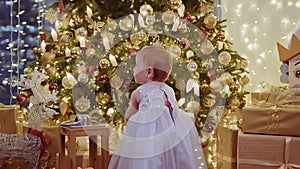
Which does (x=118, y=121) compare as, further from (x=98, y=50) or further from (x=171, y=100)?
(x=171, y=100)

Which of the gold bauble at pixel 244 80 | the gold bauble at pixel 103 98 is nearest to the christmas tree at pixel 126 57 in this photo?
the gold bauble at pixel 103 98

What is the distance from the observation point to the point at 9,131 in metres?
3.63

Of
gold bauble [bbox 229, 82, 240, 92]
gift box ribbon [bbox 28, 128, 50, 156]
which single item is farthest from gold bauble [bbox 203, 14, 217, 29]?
gift box ribbon [bbox 28, 128, 50, 156]

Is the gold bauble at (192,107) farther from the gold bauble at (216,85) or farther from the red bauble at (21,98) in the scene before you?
the red bauble at (21,98)

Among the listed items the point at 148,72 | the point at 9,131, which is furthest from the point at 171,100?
the point at 9,131

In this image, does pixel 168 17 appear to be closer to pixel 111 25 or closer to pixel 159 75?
pixel 111 25

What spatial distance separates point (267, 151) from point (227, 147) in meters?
0.41

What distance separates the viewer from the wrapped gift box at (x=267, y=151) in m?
2.87

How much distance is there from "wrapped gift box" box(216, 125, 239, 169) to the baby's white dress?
52 centimetres

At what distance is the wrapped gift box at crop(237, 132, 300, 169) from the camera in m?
2.87

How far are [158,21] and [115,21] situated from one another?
1.20 ft

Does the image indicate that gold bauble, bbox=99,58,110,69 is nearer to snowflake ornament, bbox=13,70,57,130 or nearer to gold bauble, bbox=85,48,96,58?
gold bauble, bbox=85,48,96,58

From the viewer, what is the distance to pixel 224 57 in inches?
150

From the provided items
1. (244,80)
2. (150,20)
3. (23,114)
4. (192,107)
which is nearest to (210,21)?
(150,20)
